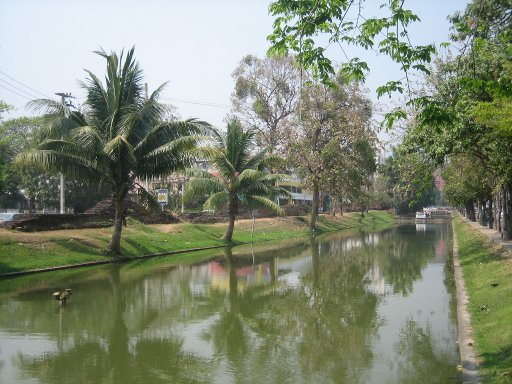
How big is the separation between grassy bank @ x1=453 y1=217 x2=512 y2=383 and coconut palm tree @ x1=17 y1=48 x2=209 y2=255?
12.2 metres

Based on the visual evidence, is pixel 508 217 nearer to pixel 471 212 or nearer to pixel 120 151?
pixel 120 151

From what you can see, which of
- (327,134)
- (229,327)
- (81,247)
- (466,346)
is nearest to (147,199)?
(81,247)

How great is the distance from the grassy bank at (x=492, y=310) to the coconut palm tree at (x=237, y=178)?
49.6 feet

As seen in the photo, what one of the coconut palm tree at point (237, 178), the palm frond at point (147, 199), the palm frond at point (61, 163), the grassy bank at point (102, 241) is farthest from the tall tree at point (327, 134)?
the palm frond at point (61, 163)

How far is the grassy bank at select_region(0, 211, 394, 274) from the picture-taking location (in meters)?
19.5

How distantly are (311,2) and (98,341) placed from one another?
7.05m

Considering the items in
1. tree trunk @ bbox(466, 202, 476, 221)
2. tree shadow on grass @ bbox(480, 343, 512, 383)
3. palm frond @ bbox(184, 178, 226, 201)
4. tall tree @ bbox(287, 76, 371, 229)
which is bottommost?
tree shadow on grass @ bbox(480, 343, 512, 383)

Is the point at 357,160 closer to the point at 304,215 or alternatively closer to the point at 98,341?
the point at 304,215

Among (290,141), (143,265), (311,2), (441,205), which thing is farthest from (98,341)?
(441,205)

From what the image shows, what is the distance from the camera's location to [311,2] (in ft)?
24.7

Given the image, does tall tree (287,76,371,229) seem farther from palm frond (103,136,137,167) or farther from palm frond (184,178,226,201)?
palm frond (103,136,137,167)

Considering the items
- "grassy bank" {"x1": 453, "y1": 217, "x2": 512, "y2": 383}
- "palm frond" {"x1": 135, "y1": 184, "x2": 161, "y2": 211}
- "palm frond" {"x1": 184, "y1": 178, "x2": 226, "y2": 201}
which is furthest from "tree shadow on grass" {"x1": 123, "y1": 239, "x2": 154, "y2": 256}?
"grassy bank" {"x1": 453, "y1": 217, "x2": 512, "y2": 383}

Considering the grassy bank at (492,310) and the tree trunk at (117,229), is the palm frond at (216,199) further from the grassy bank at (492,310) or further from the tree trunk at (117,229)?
the grassy bank at (492,310)

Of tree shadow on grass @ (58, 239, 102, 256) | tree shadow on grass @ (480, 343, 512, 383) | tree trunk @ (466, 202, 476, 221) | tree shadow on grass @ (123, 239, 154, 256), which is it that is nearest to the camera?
tree shadow on grass @ (480, 343, 512, 383)
